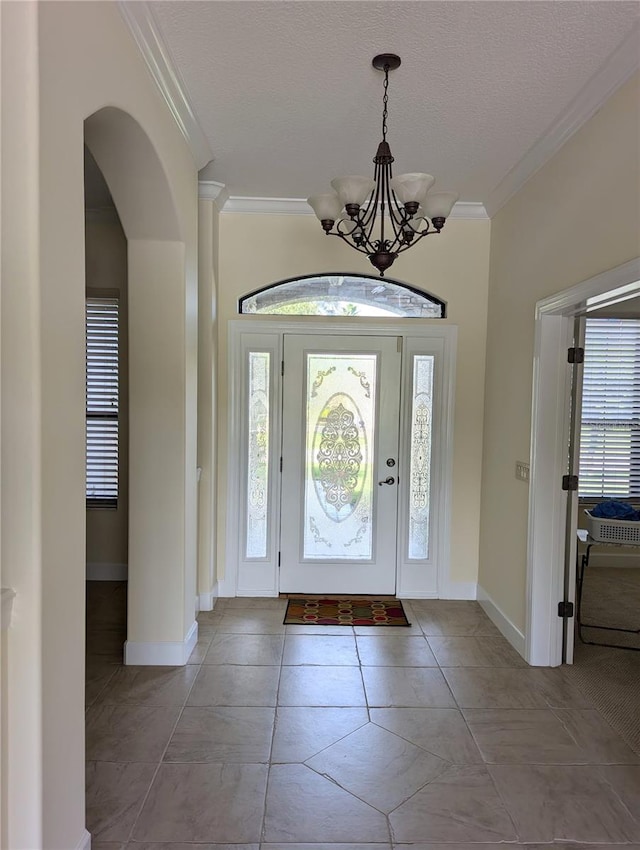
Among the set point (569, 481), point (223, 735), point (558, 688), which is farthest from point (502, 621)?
point (223, 735)

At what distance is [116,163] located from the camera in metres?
2.52

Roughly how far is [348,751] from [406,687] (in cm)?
66

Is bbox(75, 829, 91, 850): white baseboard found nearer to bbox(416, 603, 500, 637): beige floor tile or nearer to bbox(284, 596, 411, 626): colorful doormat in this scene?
bbox(284, 596, 411, 626): colorful doormat

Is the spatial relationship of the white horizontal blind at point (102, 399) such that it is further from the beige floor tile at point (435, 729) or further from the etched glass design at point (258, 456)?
the beige floor tile at point (435, 729)

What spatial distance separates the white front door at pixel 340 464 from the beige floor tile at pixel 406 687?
1.16 meters

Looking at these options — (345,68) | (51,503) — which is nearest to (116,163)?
(345,68)

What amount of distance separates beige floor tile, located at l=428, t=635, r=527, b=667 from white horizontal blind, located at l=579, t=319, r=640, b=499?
2362 mm

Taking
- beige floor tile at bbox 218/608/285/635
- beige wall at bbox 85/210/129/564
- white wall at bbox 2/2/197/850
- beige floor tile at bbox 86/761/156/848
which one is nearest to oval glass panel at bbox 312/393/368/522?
beige floor tile at bbox 218/608/285/635

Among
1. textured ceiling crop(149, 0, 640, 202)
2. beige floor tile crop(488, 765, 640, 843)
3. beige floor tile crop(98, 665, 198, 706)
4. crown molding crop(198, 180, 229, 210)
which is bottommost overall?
beige floor tile crop(98, 665, 198, 706)

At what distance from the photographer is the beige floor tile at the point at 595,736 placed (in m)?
2.39

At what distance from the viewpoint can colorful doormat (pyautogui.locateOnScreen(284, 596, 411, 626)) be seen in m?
3.81

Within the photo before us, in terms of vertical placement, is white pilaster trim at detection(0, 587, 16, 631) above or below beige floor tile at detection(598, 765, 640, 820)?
above

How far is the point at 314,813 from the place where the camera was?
6.69ft

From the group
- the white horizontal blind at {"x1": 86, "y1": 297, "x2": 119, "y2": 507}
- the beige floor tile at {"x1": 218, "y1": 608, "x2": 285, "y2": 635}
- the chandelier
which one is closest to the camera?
the chandelier
